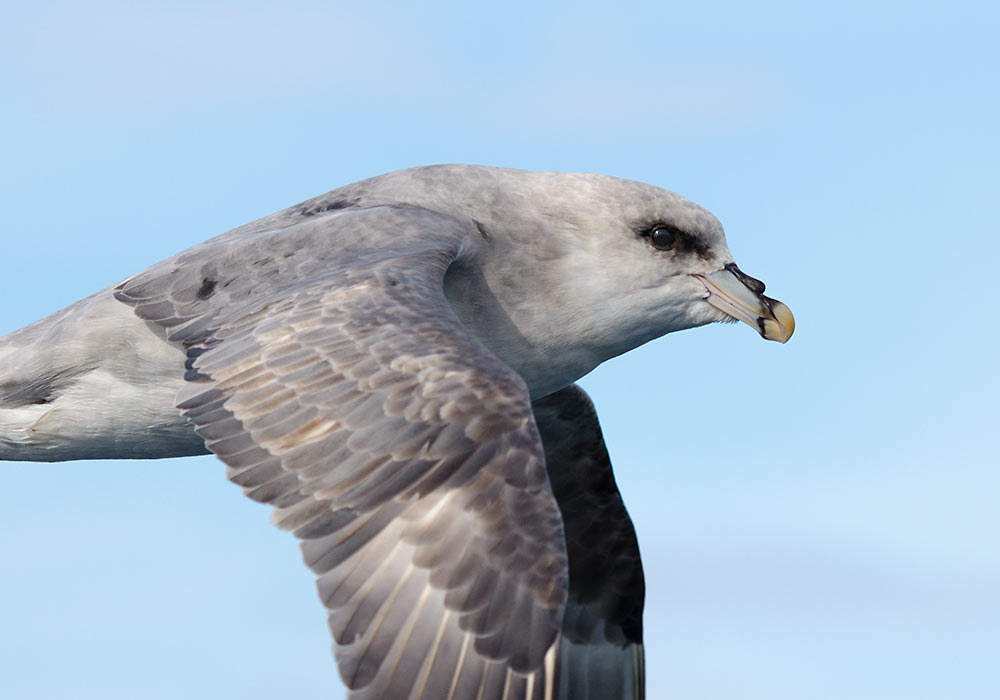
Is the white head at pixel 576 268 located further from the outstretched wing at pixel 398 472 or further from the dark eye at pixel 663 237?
the outstretched wing at pixel 398 472

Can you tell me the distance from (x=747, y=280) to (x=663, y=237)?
2.04 ft

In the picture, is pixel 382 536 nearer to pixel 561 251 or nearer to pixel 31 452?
pixel 561 251

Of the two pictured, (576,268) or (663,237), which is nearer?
(576,268)

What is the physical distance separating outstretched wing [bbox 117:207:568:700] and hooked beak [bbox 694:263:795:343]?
235 cm

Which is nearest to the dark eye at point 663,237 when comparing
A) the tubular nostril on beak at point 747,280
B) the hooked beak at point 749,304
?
the hooked beak at point 749,304

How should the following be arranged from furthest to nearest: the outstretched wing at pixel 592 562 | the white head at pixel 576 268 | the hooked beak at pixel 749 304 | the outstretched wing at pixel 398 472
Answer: the outstretched wing at pixel 592 562
the hooked beak at pixel 749 304
the white head at pixel 576 268
the outstretched wing at pixel 398 472

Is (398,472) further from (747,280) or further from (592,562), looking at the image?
(592,562)

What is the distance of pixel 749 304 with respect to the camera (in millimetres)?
9344

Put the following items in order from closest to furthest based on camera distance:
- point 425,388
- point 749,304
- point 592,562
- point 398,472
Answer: point 398,472 → point 425,388 → point 749,304 → point 592,562

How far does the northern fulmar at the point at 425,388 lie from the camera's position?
6320 millimetres

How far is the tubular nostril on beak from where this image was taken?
9.44 metres

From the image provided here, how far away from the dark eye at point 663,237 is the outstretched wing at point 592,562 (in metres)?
1.80

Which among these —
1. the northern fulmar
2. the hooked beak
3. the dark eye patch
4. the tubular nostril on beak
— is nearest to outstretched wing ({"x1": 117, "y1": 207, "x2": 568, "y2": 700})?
the northern fulmar

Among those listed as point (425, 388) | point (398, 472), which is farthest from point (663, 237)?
point (398, 472)
